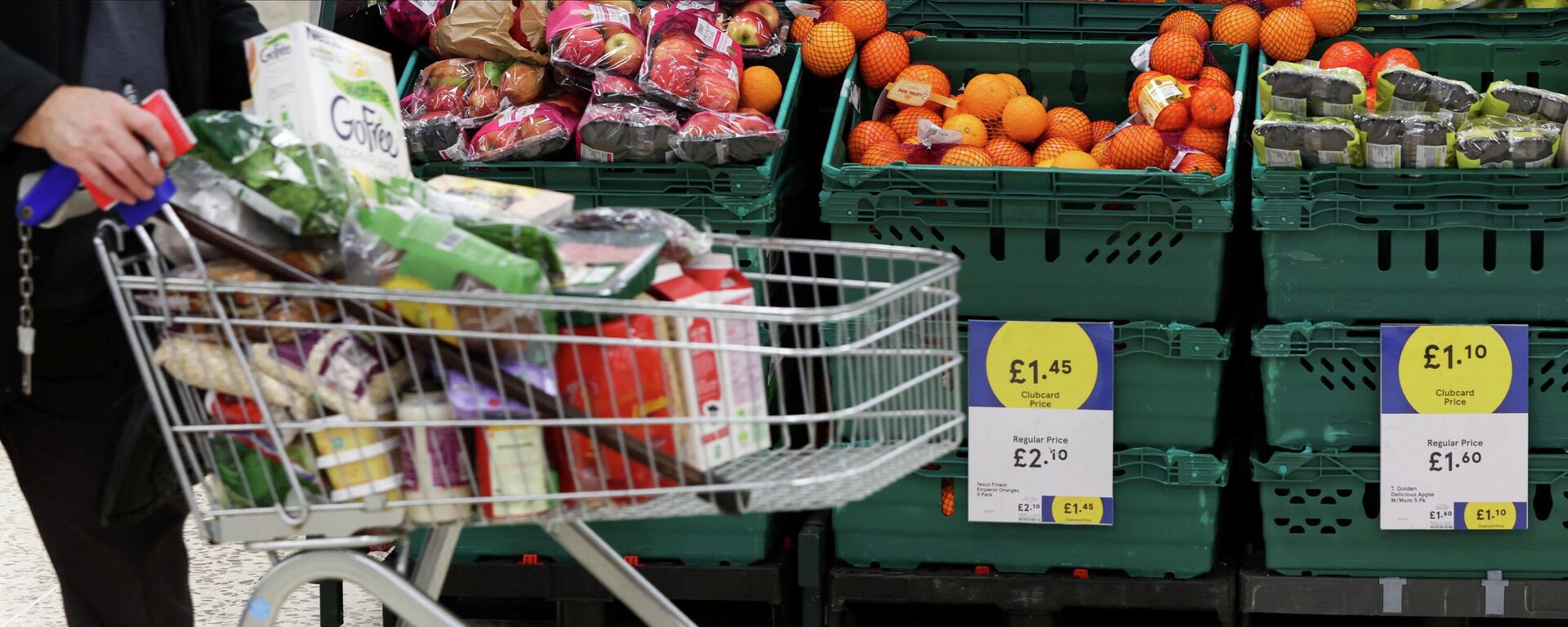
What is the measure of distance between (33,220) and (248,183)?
0.21 m

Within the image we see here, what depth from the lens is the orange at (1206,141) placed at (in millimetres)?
3049

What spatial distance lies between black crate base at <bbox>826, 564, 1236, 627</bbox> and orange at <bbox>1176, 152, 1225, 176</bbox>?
2.46ft

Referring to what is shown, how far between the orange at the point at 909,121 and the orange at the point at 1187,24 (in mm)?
502

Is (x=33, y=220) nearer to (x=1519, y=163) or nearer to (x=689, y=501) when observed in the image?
(x=689, y=501)

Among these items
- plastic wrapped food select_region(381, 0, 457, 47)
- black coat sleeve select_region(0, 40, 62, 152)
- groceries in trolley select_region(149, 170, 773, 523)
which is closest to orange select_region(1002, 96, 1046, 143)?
plastic wrapped food select_region(381, 0, 457, 47)

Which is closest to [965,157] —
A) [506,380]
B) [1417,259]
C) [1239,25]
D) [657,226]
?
[1239,25]

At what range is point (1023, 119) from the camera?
10.5 ft

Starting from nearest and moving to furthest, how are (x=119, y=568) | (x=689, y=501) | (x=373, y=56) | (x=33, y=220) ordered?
(x=33, y=220), (x=689, y=501), (x=373, y=56), (x=119, y=568)

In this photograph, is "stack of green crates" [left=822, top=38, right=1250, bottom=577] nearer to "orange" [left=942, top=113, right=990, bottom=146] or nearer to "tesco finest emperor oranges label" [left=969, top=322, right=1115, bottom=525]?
"tesco finest emperor oranges label" [left=969, top=322, right=1115, bottom=525]

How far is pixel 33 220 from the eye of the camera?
1635mm

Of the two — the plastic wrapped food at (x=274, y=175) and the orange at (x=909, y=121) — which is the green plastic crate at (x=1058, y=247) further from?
the plastic wrapped food at (x=274, y=175)

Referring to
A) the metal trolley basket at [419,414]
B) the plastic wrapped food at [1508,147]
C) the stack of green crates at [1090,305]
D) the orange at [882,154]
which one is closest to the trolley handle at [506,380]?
the metal trolley basket at [419,414]

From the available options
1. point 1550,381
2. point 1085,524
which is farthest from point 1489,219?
point 1085,524

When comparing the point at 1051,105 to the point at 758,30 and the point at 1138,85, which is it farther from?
the point at 758,30
